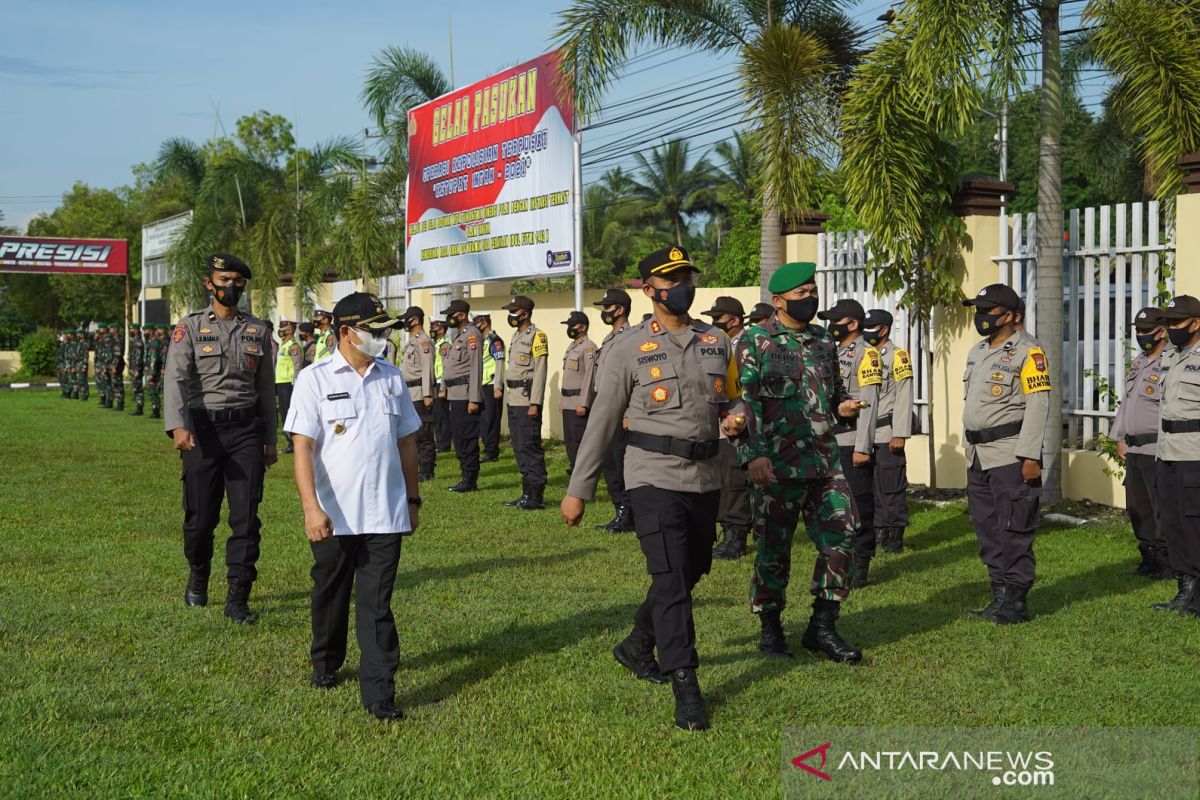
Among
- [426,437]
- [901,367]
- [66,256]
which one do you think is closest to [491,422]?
[426,437]

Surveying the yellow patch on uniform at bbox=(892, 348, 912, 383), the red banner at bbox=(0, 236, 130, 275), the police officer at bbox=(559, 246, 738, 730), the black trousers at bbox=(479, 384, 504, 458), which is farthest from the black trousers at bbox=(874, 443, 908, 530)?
the red banner at bbox=(0, 236, 130, 275)

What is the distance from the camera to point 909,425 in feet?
29.4

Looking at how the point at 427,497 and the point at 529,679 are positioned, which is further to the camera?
the point at 427,497

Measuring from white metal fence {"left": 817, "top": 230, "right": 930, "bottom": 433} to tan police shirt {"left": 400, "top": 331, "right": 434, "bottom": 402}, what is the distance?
15.0ft

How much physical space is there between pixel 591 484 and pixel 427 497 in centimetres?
768

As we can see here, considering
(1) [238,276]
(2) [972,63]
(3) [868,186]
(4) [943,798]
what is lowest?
(4) [943,798]

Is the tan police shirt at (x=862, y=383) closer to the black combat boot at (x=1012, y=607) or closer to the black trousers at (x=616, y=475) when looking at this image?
the black combat boot at (x=1012, y=607)

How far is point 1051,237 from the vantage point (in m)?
10.8

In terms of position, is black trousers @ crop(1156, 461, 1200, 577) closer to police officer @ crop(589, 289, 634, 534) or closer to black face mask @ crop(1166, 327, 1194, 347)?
black face mask @ crop(1166, 327, 1194, 347)

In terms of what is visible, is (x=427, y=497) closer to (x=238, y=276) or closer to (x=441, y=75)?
(x=238, y=276)

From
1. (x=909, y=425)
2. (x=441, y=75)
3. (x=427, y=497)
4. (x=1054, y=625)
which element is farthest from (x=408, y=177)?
(x=1054, y=625)

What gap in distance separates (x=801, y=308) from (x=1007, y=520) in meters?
2.00

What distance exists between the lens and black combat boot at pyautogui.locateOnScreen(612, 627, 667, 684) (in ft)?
19.2

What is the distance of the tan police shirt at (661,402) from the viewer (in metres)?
5.41
